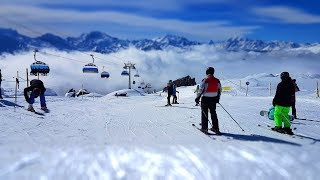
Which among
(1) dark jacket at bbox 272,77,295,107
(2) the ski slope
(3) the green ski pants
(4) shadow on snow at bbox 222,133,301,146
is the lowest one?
(2) the ski slope

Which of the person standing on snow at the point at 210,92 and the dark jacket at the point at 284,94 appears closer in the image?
the person standing on snow at the point at 210,92

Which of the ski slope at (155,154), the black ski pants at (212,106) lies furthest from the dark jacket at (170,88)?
the black ski pants at (212,106)

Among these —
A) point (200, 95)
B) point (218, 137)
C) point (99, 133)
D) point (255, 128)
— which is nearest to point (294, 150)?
point (218, 137)

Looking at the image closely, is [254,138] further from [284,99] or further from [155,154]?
[155,154]

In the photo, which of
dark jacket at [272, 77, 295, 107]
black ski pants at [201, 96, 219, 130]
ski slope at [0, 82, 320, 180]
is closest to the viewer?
ski slope at [0, 82, 320, 180]

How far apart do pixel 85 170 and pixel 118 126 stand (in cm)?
673

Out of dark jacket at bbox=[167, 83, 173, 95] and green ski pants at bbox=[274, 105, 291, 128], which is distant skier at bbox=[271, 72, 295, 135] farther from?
dark jacket at bbox=[167, 83, 173, 95]

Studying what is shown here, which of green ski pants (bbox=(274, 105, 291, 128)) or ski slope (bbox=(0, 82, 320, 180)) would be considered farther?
green ski pants (bbox=(274, 105, 291, 128))

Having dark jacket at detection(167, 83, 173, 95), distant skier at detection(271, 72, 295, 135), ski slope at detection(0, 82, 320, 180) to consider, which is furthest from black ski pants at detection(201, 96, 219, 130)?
dark jacket at detection(167, 83, 173, 95)

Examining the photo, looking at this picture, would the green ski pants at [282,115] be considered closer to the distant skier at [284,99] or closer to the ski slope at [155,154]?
the distant skier at [284,99]

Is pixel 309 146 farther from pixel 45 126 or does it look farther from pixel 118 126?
pixel 45 126

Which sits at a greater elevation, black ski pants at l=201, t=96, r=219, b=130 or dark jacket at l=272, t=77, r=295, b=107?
dark jacket at l=272, t=77, r=295, b=107

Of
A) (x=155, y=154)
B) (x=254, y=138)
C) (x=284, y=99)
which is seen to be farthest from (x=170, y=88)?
(x=155, y=154)

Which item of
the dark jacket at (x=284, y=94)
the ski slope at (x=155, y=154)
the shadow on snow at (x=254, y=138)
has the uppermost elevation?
the dark jacket at (x=284, y=94)
